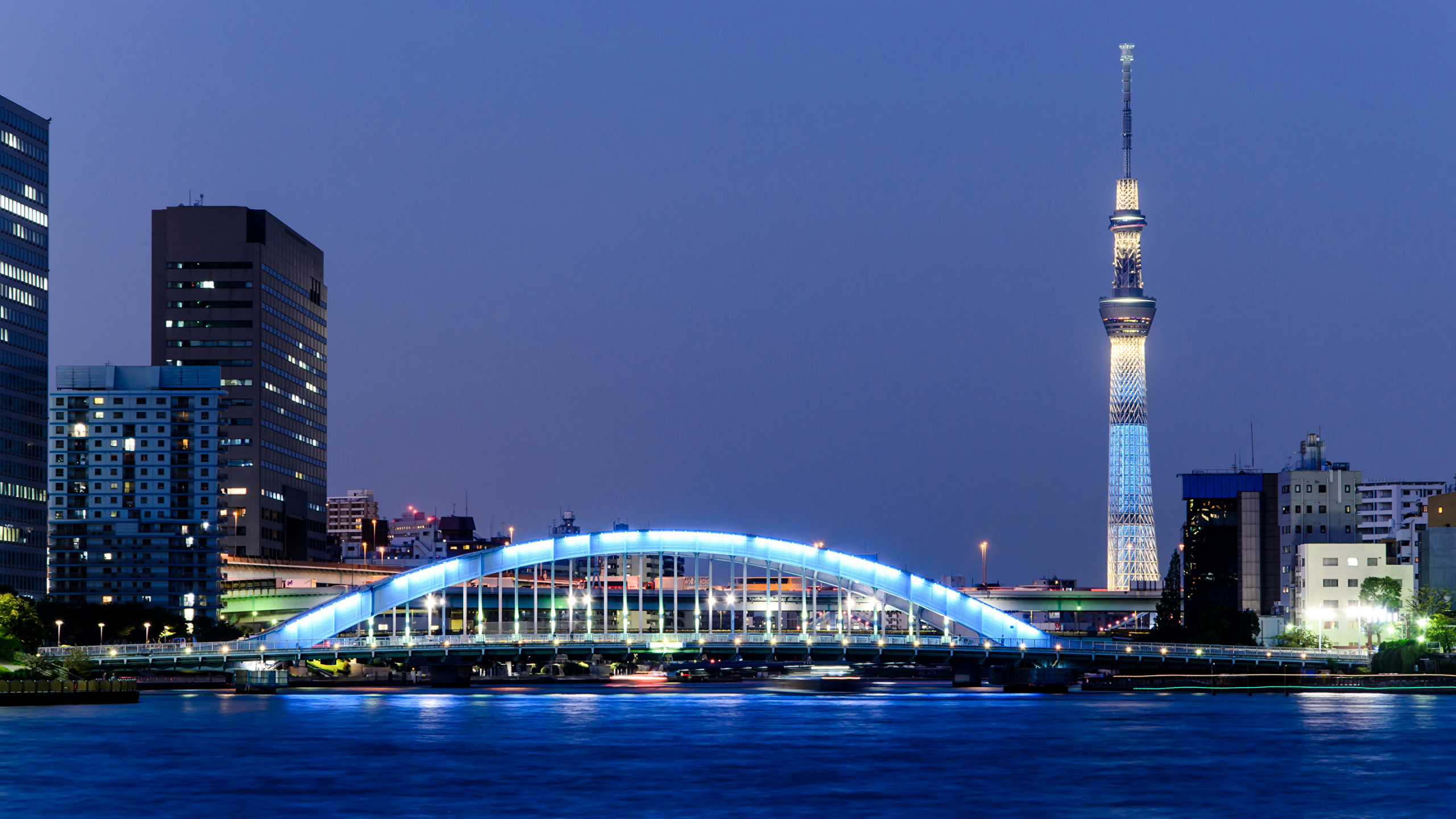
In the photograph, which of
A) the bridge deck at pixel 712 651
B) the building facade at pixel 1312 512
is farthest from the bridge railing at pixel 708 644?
the building facade at pixel 1312 512

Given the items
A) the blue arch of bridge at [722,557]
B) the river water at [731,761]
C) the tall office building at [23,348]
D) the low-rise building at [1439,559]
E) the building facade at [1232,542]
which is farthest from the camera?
the building facade at [1232,542]

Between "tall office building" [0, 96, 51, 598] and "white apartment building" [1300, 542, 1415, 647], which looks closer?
"white apartment building" [1300, 542, 1415, 647]

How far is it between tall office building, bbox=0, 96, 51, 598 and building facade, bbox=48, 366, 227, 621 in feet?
78.7

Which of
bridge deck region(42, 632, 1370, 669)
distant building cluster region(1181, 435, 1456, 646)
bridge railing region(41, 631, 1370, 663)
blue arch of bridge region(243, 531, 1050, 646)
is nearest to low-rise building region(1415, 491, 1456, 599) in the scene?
distant building cluster region(1181, 435, 1456, 646)

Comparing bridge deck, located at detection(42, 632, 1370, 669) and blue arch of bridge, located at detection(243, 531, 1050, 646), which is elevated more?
blue arch of bridge, located at detection(243, 531, 1050, 646)

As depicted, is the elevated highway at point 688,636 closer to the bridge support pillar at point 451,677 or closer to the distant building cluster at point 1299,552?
the bridge support pillar at point 451,677

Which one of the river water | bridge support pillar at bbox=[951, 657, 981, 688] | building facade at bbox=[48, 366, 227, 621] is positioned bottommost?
bridge support pillar at bbox=[951, 657, 981, 688]

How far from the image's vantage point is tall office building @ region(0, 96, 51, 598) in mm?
147875

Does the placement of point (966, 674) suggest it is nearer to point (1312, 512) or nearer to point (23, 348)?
point (1312, 512)

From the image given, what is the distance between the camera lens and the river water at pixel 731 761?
49375 millimetres

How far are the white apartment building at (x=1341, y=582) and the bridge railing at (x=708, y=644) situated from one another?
19.5 metres

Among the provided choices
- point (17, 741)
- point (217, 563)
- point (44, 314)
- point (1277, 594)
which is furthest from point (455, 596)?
point (17, 741)

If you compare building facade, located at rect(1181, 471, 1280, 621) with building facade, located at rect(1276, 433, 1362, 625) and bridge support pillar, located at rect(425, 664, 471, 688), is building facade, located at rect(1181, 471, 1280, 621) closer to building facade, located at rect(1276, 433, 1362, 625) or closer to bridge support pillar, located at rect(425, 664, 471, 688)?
building facade, located at rect(1276, 433, 1362, 625)

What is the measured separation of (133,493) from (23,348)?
30.5m
